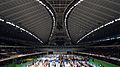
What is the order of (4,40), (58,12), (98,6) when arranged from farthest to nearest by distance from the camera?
1. (4,40)
2. (58,12)
3. (98,6)

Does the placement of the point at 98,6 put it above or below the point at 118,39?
above

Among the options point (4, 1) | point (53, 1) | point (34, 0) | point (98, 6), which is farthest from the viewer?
point (53, 1)

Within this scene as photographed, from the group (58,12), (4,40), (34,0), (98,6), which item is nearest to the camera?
(34,0)

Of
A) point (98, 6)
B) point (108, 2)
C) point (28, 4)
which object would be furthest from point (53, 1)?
point (108, 2)

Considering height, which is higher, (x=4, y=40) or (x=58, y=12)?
(x=58, y=12)

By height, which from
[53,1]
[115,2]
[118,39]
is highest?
[53,1]

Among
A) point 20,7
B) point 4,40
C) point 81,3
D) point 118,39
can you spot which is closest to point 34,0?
point 20,7

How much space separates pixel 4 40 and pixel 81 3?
2971 cm

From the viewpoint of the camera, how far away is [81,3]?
2172 cm

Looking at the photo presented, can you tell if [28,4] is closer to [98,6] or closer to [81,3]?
[81,3]

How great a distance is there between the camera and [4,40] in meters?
44.2

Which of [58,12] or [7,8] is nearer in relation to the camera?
[7,8]

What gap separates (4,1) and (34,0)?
3.63m

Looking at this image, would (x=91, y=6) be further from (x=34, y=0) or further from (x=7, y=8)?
(x=7, y=8)
